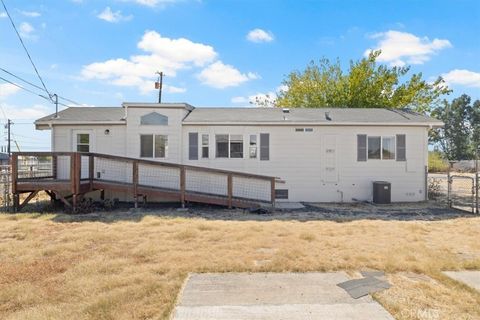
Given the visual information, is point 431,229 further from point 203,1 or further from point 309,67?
point 309,67

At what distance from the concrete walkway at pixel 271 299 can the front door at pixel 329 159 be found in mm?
8492

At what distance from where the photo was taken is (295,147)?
42.8 ft

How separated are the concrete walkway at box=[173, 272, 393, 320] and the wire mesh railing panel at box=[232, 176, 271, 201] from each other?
7767 millimetres

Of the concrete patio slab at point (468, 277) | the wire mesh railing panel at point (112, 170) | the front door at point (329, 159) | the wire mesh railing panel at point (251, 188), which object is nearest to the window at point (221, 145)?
the wire mesh railing panel at point (251, 188)

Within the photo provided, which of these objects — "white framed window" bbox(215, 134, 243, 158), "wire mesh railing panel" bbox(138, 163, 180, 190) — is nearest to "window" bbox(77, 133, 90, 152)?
"wire mesh railing panel" bbox(138, 163, 180, 190)

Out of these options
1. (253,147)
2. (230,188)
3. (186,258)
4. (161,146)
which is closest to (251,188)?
(230,188)

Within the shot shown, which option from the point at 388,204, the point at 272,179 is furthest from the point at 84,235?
the point at 388,204

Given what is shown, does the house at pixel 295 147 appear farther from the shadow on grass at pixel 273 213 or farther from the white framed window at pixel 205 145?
the shadow on grass at pixel 273 213

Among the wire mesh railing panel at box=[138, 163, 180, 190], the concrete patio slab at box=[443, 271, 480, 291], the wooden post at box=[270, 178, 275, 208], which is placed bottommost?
the concrete patio slab at box=[443, 271, 480, 291]

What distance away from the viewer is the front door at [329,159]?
513 inches

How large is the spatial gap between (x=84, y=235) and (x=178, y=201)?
5.59 metres

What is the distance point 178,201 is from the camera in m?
12.8

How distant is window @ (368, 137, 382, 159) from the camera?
1312 cm

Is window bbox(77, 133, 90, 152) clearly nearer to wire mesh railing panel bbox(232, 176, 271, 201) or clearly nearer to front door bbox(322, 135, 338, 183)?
→ wire mesh railing panel bbox(232, 176, 271, 201)
